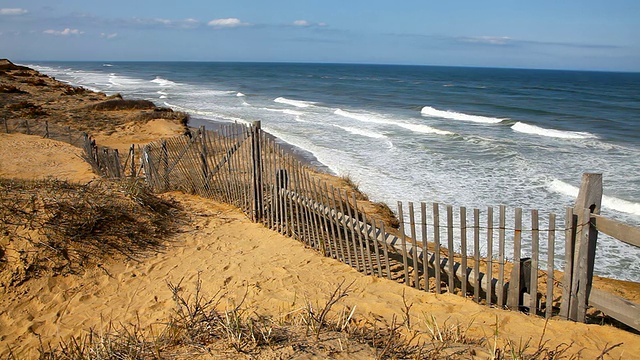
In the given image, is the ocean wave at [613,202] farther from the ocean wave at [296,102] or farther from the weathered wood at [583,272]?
the ocean wave at [296,102]

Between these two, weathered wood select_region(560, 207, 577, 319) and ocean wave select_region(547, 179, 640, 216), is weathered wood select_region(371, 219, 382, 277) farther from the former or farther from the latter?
ocean wave select_region(547, 179, 640, 216)

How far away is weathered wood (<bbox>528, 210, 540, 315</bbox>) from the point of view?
4.25 meters

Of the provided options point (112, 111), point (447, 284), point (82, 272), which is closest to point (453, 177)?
point (447, 284)

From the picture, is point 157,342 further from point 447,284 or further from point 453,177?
point 453,177

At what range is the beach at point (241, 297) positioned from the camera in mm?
4184

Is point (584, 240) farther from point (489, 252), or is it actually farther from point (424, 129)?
point (424, 129)

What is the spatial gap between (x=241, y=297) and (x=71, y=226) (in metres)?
2.67

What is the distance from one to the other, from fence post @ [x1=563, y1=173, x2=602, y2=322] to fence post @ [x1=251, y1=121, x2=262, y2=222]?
472 centimetres

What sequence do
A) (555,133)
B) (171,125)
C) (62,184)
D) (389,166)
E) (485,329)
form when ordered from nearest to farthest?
(485,329)
(62,184)
(389,166)
(171,125)
(555,133)

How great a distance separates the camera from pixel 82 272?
19.1ft

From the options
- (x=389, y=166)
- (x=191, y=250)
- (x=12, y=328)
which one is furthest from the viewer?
(x=389, y=166)

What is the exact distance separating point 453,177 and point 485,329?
33.9ft

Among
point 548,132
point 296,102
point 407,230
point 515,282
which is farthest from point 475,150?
point 296,102

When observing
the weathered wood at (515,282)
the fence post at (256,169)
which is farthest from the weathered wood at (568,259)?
the fence post at (256,169)
